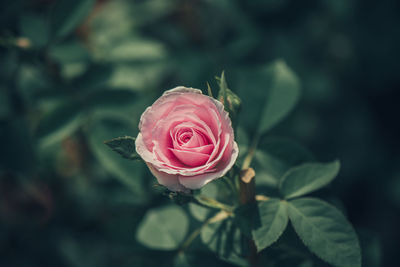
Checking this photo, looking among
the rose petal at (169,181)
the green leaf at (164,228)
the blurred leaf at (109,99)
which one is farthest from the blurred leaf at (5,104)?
the rose petal at (169,181)

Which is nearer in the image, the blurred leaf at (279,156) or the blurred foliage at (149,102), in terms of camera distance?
the blurred leaf at (279,156)

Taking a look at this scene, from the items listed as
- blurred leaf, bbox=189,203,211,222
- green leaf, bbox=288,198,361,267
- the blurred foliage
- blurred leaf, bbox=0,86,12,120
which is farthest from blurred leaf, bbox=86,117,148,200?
green leaf, bbox=288,198,361,267

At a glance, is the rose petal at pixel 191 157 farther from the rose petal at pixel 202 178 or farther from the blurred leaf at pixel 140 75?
the blurred leaf at pixel 140 75

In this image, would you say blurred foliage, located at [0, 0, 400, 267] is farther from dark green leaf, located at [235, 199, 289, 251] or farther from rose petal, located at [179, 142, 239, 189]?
rose petal, located at [179, 142, 239, 189]

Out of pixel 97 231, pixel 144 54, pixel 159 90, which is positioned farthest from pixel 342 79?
pixel 97 231

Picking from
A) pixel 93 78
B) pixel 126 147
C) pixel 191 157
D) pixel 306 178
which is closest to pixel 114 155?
pixel 93 78

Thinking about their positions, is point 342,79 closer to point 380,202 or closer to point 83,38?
point 380,202
